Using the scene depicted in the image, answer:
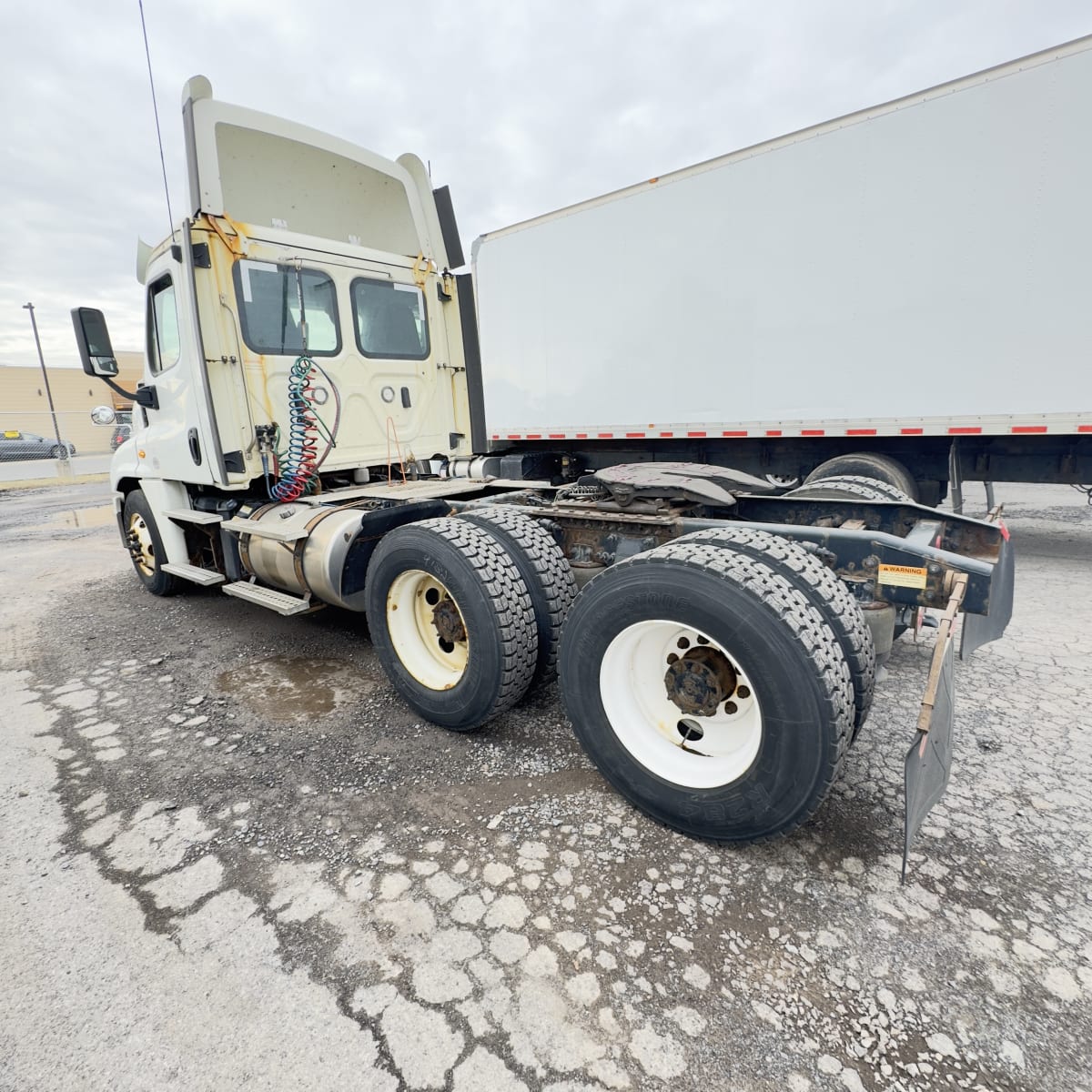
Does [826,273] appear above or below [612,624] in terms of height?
above

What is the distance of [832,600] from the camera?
2.15 m

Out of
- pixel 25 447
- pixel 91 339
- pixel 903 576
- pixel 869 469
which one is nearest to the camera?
pixel 903 576

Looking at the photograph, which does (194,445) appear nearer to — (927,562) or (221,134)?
(221,134)

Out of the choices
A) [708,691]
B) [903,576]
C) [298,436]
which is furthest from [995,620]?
[298,436]

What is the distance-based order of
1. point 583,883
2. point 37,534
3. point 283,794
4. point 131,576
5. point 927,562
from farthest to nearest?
point 37,534, point 131,576, point 283,794, point 927,562, point 583,883

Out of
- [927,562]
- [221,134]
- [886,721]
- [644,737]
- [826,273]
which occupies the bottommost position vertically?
[886,721]

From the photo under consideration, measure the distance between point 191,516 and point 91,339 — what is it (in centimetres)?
144

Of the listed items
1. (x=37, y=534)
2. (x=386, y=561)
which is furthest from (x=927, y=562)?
(x=37, y=534)

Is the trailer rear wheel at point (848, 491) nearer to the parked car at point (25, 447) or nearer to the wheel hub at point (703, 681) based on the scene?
the wheel hub at point (703, 681)

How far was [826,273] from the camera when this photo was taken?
19.3 ft

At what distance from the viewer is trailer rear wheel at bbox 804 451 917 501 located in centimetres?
585

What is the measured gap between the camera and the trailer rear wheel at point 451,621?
284 cm

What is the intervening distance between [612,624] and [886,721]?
1.79 meters

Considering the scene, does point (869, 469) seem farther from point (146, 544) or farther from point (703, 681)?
point (146, 544)
